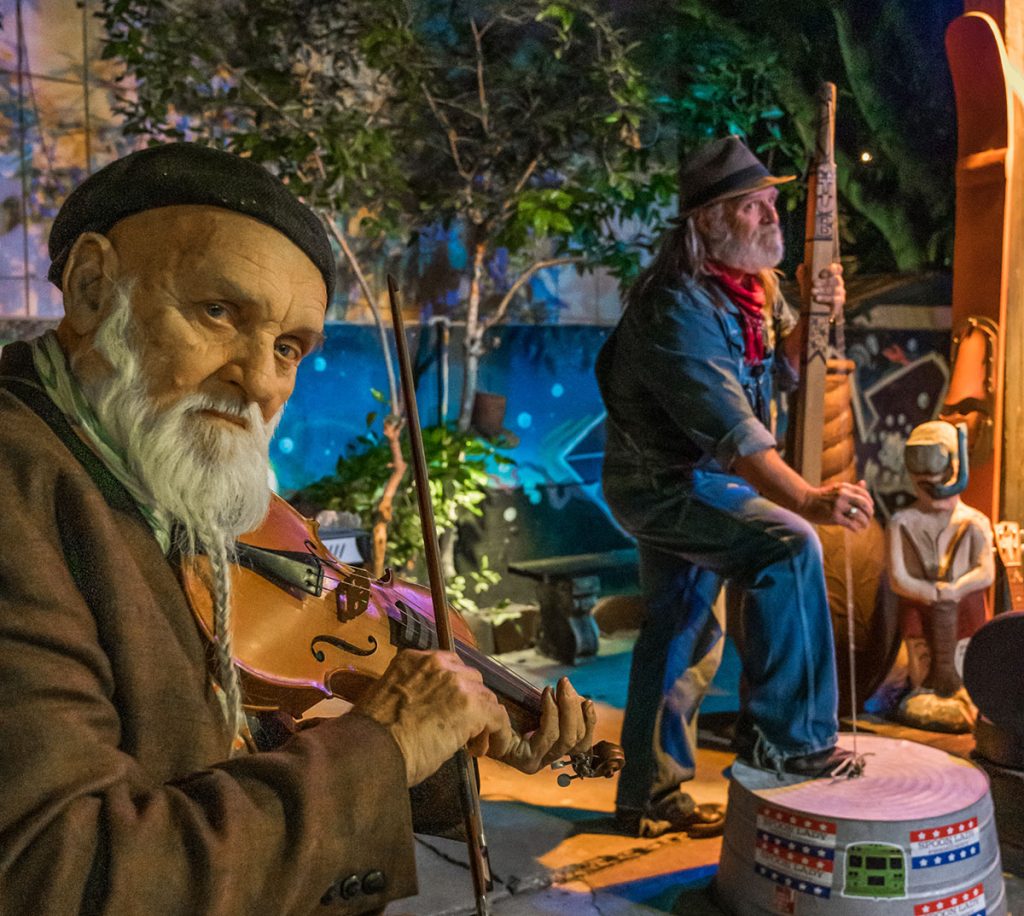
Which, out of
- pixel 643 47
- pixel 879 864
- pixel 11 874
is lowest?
pixel 879 864

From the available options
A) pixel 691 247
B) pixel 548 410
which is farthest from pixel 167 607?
pixel 548 410

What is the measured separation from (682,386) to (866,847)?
149cm

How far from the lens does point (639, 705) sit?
3.72 m

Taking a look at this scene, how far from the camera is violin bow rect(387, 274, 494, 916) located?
1489mm

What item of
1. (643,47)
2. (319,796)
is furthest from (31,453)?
(643,47)

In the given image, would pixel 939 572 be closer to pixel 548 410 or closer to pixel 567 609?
pixel 567 609

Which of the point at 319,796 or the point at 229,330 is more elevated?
the point at 229,330

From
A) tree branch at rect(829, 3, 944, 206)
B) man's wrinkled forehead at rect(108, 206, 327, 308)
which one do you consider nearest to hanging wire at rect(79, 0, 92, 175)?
tree branch at rect(829, 3, 944, 206)

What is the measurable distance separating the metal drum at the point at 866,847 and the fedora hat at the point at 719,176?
1936 millimetres

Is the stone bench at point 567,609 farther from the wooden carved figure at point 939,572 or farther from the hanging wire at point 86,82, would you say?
the hanging wire at point 86,82

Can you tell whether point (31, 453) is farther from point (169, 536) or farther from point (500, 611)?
point (500, 611)

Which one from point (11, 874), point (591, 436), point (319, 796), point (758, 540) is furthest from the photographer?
point (591, 436)

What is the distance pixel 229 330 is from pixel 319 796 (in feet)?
2.21

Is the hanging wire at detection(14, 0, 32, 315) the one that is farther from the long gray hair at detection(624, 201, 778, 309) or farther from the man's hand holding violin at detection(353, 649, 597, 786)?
the man's hand holding violin at detection(353, 649, 597, 786)
